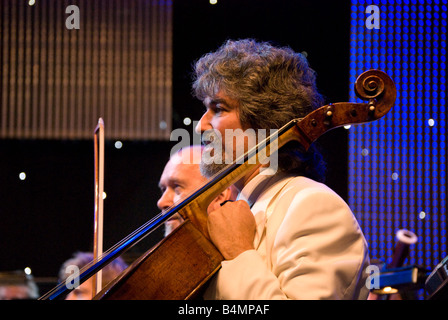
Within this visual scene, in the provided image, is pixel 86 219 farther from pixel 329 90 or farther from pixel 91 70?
pixel 329 90

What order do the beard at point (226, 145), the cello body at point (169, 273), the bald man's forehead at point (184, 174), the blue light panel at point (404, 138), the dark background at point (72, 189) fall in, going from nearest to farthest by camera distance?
the cello body at point (169, 273) → the beard at point (226, 145) → the bald man's forehead at point (184, 174) → the blue light panel at point (404, 138) → the dark background at point (72, 189)

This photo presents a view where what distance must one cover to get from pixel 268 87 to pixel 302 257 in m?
0.58

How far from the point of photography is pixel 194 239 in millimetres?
1221

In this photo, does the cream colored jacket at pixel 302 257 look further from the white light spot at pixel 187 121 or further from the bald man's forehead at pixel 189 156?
the white light spot at pixel 187 121

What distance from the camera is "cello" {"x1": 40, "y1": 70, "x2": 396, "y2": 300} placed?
3.78ft

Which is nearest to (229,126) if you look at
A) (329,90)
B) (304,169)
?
(304,169)

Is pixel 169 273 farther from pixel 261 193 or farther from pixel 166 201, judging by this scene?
pixel 166 201

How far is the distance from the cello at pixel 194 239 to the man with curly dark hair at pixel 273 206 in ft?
0.12

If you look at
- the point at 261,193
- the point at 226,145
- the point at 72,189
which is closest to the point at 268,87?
Result: the point at 226,145

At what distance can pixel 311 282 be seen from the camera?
1.18 meters

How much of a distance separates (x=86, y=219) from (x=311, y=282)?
2.37 metres

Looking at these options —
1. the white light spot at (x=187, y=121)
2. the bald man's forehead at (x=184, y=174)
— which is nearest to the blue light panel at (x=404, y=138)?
the white light spot at (x=187, y=121)

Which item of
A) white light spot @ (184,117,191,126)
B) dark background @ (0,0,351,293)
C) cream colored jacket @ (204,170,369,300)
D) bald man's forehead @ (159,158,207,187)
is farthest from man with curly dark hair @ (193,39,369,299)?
dark background @ (0,0,351,293)

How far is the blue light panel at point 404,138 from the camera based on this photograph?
10.1 ft
